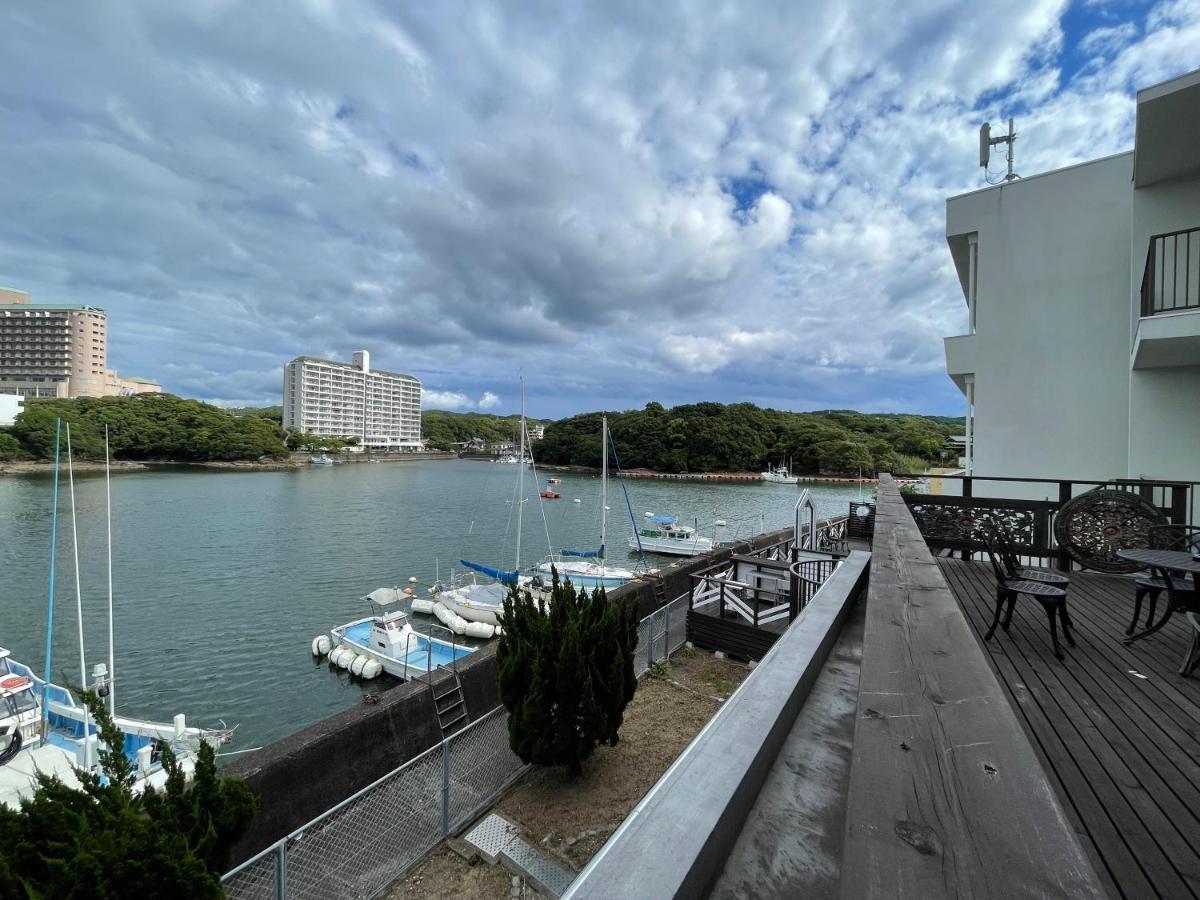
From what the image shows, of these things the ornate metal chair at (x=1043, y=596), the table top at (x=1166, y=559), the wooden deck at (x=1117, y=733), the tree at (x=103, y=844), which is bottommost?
the tree at (x=103, y=844)

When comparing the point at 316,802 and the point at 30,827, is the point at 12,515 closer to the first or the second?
the point at 316,802

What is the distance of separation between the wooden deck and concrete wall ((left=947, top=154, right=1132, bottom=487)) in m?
5.18

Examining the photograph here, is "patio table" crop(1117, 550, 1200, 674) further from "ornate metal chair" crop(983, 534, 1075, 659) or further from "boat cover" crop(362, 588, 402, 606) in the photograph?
"boat cover" crop(362, 588, 402, 606)

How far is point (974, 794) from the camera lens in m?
0.80

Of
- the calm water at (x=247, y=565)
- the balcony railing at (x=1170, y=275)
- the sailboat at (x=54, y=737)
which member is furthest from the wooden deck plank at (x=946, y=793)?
the calm water at (x=247, y=565)

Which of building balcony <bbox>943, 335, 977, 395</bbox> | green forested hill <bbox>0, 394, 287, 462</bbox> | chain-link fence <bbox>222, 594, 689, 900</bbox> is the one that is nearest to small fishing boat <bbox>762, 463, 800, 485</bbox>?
building balcony <bbox>943, 335, 977, 395</bbox>

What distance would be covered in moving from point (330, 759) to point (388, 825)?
5.31ft

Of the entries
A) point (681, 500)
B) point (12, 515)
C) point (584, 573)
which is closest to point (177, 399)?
point (12, 515)

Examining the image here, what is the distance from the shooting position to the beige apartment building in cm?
10319

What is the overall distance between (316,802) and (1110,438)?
36.9ft

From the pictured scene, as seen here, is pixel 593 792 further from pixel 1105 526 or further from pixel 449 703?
pixel 1105 526

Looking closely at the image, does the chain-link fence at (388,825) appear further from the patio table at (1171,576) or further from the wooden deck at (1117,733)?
the patio table at (1171,576)

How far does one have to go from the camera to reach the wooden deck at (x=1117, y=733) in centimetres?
159

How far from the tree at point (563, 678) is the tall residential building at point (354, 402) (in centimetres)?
11224
